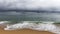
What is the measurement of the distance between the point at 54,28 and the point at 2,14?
0.31 meters

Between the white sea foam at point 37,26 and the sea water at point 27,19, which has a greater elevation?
the sea water at point 27,19

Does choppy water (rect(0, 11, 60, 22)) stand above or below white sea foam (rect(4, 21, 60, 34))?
above

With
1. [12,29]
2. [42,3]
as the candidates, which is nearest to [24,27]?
[12,29]

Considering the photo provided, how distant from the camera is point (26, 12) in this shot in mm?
558

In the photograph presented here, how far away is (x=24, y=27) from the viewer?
21.2 inches

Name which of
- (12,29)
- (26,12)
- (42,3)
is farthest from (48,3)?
(12,29)

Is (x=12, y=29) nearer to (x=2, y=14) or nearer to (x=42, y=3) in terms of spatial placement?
(x=2, y=14)

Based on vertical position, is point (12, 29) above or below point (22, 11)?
below

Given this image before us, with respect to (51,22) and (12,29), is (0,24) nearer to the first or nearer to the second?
(12,29)

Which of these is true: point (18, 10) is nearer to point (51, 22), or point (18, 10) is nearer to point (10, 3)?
point (10, 3)

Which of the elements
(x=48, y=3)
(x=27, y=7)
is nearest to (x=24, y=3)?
(x=27, y=7)

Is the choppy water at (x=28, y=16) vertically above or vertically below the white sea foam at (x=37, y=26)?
above

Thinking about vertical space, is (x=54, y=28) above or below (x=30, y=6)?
below

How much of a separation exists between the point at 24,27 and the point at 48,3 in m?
0.20
